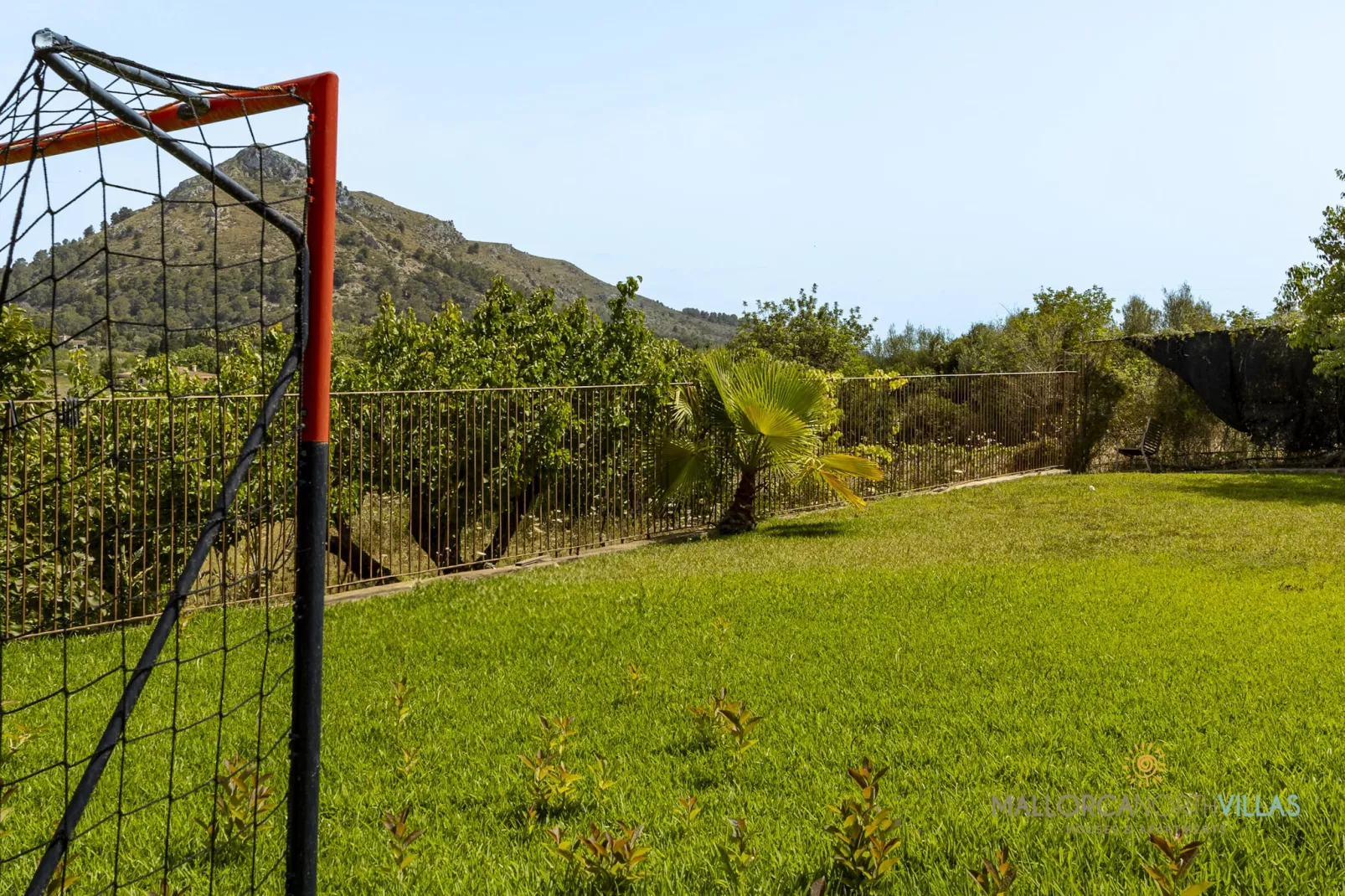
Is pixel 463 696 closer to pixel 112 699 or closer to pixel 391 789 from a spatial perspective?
pixel 391 789

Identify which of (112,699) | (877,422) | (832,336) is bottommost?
(112,699)

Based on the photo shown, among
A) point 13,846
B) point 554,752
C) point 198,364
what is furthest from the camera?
point 198,364

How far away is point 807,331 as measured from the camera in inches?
1305

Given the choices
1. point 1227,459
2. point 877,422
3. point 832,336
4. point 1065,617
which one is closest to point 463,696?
point 1065,617

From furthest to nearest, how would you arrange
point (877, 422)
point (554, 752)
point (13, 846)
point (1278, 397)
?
point (1278, 397), point (877, 422), point (554, 752), point (13, 846)

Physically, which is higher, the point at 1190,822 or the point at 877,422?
the point at 877,422

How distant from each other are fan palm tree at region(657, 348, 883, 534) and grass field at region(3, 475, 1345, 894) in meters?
2.38

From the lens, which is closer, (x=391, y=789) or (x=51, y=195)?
(x=51, y=195)

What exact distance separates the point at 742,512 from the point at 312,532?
30.9ft

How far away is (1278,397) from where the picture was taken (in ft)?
60.4

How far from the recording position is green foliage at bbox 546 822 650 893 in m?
2.78

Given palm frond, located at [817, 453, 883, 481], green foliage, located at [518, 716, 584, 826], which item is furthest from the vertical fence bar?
palm frond, located at [817, 453, 883, 481]

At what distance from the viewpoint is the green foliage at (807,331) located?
3284 cm

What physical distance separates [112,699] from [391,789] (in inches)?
94.2
